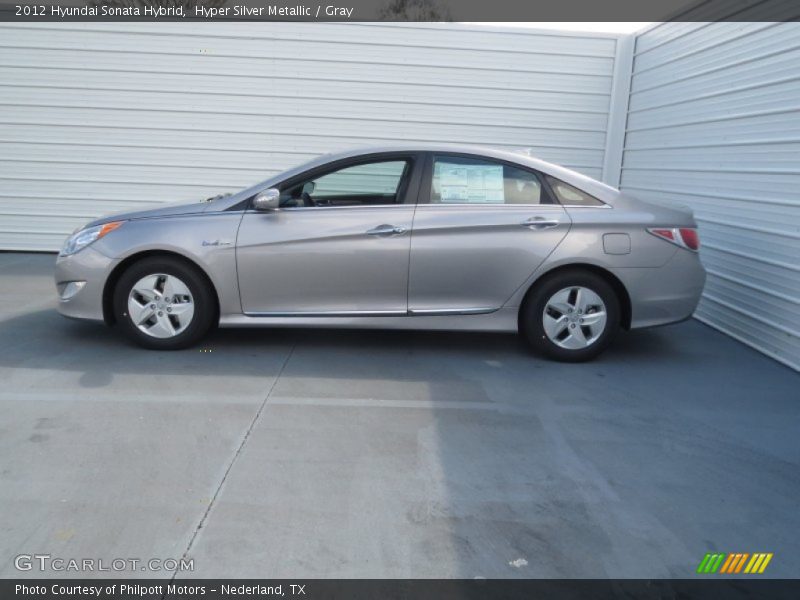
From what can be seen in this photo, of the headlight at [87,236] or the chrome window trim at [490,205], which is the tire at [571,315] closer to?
the chrome window trim at [490,205]

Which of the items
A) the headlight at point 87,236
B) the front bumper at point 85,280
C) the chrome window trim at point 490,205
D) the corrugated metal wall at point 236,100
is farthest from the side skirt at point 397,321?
the corrugated metal wall at point 236,100

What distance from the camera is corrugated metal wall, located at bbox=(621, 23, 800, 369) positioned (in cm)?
556

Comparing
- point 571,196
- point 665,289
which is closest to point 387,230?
point 571,196

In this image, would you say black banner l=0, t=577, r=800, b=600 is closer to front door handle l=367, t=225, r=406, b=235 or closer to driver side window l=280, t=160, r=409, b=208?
front door handle l=367, t=225, r=406, b=235

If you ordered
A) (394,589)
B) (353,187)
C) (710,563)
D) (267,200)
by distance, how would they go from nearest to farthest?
(394,589) < (710,563) < (267,200) < (353,187)

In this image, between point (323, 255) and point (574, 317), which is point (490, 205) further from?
point (323, 255)

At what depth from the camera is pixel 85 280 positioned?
5117 mm

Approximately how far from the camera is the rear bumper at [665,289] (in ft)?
17.3

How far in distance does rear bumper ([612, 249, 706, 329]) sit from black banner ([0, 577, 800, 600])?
2.77 metres

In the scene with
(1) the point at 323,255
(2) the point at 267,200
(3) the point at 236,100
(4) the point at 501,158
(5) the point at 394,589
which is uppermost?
(3) the point at 236,100

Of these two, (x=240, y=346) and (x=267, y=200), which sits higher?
(x=267, y=200)

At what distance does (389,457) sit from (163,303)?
2.40m

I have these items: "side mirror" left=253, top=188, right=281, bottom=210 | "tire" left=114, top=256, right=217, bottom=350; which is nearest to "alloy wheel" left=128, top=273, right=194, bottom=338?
"tire" left=114, top=256, right=217, bottom=350

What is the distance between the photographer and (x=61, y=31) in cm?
859
